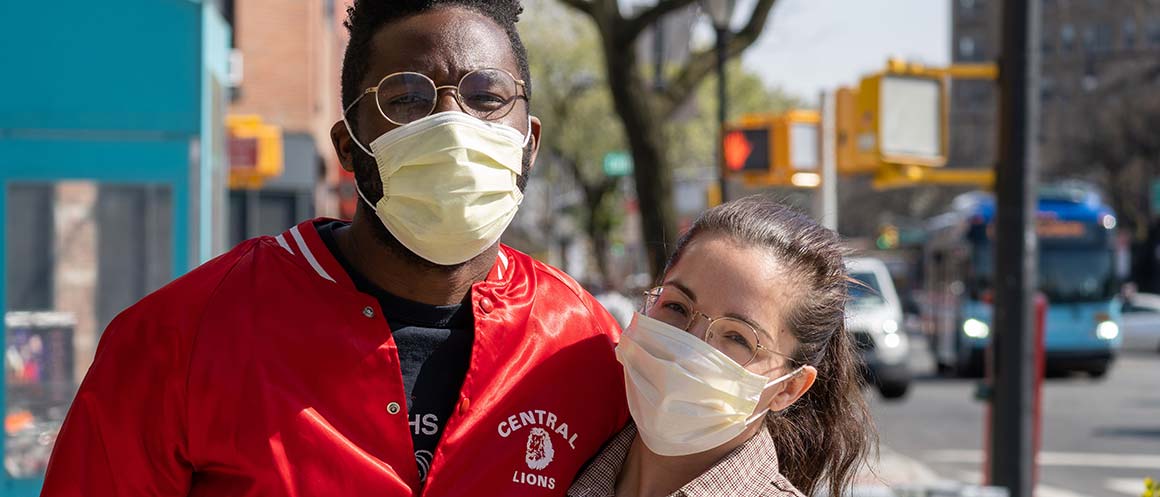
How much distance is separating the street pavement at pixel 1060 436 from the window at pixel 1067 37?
52.7 meters

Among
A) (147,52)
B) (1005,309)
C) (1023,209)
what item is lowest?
(1005,309)

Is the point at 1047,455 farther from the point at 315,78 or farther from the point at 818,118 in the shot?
the point at 315,78

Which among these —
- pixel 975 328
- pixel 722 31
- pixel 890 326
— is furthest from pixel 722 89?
pixel 975 328

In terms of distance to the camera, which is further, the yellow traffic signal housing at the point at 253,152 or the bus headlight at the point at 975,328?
the bus headlight at the point at 975,328

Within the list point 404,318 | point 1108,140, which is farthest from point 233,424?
point 1108,140

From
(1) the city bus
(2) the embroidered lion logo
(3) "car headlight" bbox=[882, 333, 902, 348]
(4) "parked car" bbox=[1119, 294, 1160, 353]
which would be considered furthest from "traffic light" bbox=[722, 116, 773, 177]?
(4) "parked car" bbox=[1119, 294, 1160, 353]

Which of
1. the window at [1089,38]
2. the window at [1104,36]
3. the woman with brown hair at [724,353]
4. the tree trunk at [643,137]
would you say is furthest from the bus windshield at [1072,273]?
the window at [1104,36]

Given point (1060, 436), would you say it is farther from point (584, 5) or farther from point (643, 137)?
point (584, 5)

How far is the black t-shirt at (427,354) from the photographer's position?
8.09 ft

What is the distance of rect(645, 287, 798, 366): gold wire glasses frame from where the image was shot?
8.63ft

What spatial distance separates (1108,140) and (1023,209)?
1563 inches

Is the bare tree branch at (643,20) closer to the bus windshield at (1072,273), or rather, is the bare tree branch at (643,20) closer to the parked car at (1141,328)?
the bus windshield at (1072,273)

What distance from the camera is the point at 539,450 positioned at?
2.56m

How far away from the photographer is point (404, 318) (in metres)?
2.50
